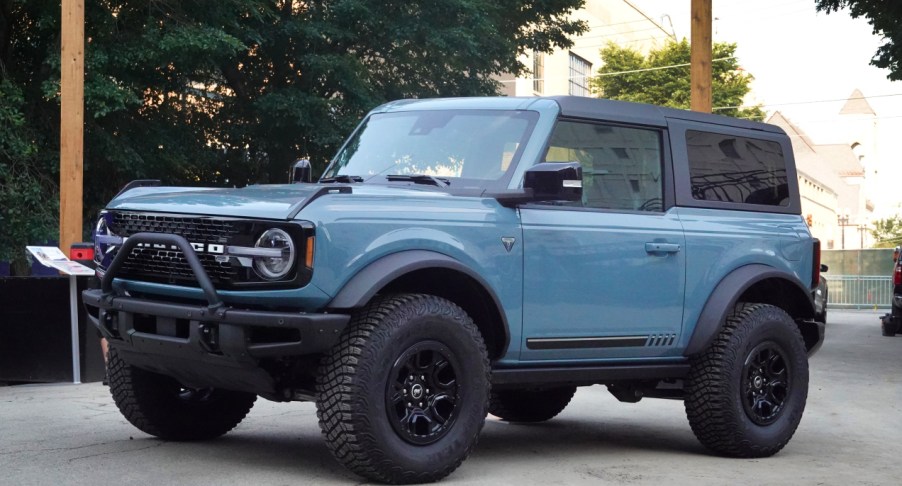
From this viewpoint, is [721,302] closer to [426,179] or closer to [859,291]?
[426,179]

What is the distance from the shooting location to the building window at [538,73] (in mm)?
63459

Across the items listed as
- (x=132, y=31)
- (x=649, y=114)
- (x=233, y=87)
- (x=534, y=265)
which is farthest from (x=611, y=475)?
(x=233, y=87)

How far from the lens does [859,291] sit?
4256 cm

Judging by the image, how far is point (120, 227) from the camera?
693 centimetres

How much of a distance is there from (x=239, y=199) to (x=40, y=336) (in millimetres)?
7285

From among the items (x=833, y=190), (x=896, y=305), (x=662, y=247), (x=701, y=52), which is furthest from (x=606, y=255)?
(x=833, y=190)

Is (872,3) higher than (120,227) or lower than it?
higher

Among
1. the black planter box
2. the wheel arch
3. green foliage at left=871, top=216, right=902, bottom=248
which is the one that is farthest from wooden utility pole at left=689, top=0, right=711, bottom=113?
green foliage at left=871, top=216, right=902, bottom=248

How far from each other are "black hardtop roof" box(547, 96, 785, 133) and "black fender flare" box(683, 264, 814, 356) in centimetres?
102

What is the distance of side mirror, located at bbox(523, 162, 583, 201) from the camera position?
678 centimetres

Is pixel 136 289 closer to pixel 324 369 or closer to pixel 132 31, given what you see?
pixel 324 369

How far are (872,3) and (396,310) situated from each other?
18.0 metres

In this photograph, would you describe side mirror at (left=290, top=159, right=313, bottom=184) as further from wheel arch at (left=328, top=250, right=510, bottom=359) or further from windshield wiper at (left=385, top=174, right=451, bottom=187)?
wheel arch at (left=328, top=250, right=510, bottom=359)

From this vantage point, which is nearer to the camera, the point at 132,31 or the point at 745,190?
the point at 745,190
